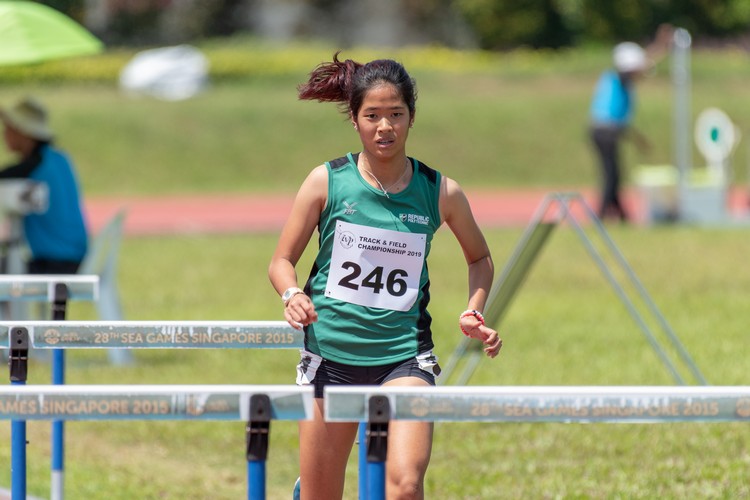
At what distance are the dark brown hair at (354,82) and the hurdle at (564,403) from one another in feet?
4.40

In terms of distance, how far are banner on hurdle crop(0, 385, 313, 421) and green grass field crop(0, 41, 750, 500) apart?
131 inches

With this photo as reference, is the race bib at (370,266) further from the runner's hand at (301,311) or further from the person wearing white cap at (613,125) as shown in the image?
the person wearing white cap at (613,125)

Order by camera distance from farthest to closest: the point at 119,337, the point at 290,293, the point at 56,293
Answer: the point at 56,293 < the point at 119,337 < the point at 290,293

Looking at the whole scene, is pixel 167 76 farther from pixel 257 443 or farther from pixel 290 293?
pixel 257 443

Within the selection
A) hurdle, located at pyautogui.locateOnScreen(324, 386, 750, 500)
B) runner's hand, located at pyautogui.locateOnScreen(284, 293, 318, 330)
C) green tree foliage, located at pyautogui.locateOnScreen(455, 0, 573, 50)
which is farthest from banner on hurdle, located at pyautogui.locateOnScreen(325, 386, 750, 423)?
green tree foliage, located at pyautogui.locateOnScreen(455, 0, 573, 50)

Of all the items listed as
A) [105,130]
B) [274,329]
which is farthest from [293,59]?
[274,329]

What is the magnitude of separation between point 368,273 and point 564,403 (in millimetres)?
1213

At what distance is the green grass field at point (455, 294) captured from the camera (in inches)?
297

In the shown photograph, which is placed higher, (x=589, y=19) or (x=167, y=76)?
(x=589, y=19)

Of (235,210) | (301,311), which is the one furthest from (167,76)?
(301,311)

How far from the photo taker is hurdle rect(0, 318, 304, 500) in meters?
5.02

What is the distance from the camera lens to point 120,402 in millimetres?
3791

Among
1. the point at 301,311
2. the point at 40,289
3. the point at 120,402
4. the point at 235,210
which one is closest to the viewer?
the point at 120,402

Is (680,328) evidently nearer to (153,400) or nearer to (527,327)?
(527,327)
